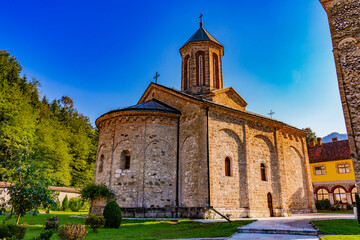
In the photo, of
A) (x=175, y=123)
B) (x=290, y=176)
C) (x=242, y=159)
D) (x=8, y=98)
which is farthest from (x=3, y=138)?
(x=290, y=176)

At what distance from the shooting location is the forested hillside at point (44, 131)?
67.6 feet

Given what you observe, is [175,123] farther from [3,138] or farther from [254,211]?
[3,138]

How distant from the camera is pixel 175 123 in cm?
1484

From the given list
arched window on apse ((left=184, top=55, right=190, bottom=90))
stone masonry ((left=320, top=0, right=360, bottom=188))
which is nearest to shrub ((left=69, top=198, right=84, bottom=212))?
arched window on apse ((left=184, top=55, right=190, bottom=90))

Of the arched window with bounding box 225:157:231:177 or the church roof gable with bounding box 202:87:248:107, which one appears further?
the church roof gable with bounding box 202:87:248:107

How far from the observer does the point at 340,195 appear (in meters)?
25.4

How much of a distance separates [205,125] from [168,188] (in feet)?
12.7

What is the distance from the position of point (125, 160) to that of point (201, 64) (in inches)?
339

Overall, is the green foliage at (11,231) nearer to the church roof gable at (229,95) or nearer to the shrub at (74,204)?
the church roof gable at (229,95)

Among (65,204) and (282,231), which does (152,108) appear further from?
(65,204)

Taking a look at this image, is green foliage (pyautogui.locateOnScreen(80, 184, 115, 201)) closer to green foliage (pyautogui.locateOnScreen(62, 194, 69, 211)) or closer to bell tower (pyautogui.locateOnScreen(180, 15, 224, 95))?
bell tower (pyautogui.locateOnScreen(180, 15, 224, 95))

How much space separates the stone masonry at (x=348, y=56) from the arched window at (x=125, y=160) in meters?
10.3

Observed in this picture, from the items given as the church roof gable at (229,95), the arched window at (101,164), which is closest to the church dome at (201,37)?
the church roof gable at (229,95)

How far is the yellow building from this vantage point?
24.5 metres
